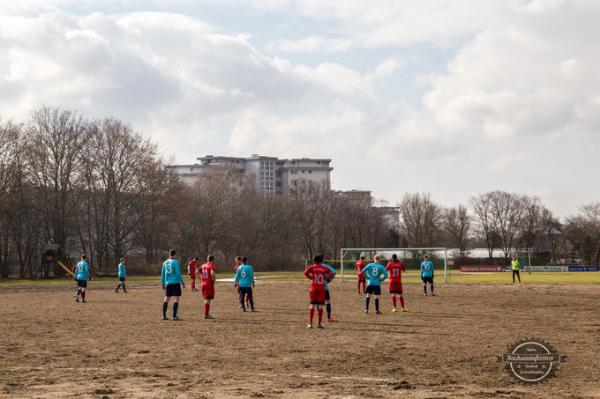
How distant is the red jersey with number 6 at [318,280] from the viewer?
16969 mm

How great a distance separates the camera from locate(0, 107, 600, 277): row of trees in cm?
6303

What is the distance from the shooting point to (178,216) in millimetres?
70875

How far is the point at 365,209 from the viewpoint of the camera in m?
110

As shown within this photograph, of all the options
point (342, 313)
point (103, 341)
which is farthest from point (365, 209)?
point (103, 341)

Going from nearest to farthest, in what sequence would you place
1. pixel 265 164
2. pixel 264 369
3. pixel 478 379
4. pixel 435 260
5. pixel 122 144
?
pixel 478 379
pixel 264 369
pixel 435 260
pixel 122 144
pixel 265 164

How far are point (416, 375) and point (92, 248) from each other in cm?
6821

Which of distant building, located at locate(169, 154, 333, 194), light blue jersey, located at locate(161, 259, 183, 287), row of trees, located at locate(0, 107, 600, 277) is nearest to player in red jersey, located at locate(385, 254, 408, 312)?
light blue jersey, located at locate(161, 259, 183, 287)

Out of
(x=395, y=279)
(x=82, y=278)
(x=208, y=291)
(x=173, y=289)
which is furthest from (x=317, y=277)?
(x=82, y=278)

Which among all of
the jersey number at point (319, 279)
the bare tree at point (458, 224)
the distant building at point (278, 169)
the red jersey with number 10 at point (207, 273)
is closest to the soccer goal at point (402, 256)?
the red jersey with number 10 at point (207, 273)

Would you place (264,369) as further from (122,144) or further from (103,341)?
(122,144)

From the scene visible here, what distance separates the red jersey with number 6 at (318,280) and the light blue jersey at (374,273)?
3785 mm

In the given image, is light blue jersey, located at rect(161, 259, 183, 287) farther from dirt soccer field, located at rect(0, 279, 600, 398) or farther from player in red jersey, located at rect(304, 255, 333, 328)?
player in red jersey, located at rect(304, 255, 333, 328)

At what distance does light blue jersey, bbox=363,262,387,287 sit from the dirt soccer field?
1142 millimetres

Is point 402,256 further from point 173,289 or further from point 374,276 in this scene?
point 173,289
